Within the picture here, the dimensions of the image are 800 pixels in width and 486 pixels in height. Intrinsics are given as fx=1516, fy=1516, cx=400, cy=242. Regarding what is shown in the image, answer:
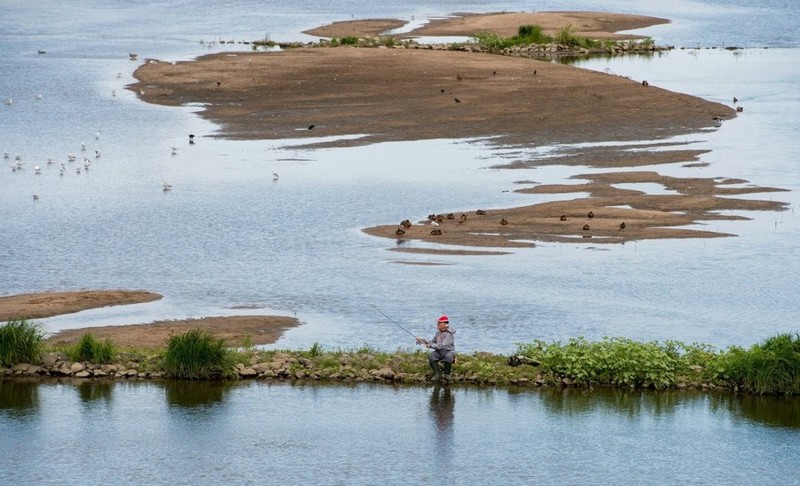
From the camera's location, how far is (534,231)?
44.8 metres

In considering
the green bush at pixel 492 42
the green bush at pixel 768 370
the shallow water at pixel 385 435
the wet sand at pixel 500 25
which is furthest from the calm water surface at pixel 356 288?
the wet sand at pixel 500 25

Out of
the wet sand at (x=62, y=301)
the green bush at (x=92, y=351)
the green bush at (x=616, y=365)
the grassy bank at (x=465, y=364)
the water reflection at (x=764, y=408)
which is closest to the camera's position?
the water reflection at (x=764, y=408)

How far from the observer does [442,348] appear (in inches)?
1088

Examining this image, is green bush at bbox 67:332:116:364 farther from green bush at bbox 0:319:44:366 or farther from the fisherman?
the fisherman

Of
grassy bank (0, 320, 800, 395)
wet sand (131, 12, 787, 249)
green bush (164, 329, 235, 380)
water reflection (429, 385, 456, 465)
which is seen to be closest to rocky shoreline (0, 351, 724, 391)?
grassy bank (0, 320, 800, 395)

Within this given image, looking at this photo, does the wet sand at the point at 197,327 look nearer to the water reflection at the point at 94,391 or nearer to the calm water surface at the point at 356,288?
the calm water surface at the point at 356,288

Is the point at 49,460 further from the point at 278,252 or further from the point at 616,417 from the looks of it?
the point at 278,252

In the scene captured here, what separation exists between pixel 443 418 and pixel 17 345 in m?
8.55

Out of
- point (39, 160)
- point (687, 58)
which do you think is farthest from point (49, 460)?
point (687, 58)

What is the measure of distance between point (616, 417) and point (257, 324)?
32.9ft

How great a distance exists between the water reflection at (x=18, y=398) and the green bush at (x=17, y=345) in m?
0.50

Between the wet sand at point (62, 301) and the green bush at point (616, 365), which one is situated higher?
the wet sand at point (62, 301)

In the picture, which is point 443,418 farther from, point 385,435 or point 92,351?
point 92,351

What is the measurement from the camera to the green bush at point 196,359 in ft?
93.0
